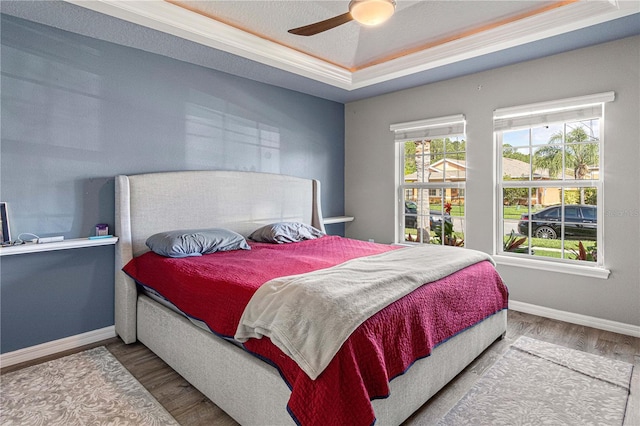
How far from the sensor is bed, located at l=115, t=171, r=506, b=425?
5.70 ft

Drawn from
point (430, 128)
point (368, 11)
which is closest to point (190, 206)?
point (368, 11)

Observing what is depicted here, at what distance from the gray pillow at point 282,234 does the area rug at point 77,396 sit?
5.15 ft

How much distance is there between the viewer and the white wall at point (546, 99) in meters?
3.03

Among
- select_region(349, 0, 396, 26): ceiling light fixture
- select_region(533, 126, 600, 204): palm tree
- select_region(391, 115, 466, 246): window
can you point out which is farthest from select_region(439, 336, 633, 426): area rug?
select_region(349, 0, 396, 26): ceiling light fixture

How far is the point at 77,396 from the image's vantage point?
7.07 ft

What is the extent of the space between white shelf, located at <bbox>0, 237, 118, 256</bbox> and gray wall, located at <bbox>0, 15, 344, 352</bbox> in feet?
0.72

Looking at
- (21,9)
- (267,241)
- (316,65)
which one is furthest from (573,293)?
(21,9)

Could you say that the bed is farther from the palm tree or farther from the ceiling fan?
the ceiling fan

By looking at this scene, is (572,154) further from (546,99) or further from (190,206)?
(190,206)

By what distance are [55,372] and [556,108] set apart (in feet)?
15.0

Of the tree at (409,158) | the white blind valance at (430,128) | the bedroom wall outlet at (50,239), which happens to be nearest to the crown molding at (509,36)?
the white blind valance at (430,128)

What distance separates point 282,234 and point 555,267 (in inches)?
102

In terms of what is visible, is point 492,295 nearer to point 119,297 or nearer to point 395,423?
point 395,423

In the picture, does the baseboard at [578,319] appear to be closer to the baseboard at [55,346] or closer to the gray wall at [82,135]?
the gray wall at [82,135]
